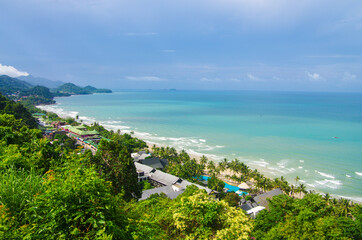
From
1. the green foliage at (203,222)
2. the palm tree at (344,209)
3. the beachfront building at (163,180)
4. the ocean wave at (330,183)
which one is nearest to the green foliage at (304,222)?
the palm tree at (344,209)

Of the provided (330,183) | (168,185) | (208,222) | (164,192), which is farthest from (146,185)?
(330,183)

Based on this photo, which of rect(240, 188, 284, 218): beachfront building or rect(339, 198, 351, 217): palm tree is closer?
rect(339, 198, 351, 217): palm tree

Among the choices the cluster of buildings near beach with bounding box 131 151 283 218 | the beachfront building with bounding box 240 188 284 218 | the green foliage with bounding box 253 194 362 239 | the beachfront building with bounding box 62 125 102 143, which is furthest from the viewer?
the beachfront building with bounding box 62 125 102 143

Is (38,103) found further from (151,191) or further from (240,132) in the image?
(151,191)

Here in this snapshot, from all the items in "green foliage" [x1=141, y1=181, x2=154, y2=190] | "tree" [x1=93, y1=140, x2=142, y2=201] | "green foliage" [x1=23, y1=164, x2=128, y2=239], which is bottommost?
"green foliage" [x1=141, y1=181, x2=154, y2=190]

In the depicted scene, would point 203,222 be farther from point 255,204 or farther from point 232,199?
point 255,204

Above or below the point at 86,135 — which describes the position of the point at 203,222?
above

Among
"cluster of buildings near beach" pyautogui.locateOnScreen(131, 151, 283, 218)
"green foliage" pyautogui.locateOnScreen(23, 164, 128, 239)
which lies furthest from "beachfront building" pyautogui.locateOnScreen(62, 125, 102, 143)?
"green foliage" pyautogui.locateOnScreen(23, 164, 128, 239)

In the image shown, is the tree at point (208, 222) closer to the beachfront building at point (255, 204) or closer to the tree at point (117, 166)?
the tree at point (117, 166)

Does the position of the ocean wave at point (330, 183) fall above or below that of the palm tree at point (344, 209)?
below

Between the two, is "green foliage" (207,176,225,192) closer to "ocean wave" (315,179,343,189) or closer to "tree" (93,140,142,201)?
"ocean wave" (315,179,343,189)

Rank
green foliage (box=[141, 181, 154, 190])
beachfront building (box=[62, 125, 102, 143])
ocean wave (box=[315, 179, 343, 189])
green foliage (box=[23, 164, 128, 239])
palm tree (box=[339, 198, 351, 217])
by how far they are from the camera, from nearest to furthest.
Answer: green foliage (box=[23, 164, 128, 239])
palm tree (box=[339, 198, 351, 217])
green foliage (box=[141, 181, 154, 190])
ocean wave (box=[315, 179, 343, 189])
beachfront building (box=[62, 125, 102, 143])

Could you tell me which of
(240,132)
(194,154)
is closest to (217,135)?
(240,132)
